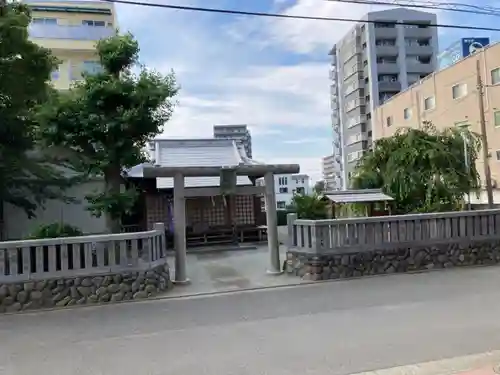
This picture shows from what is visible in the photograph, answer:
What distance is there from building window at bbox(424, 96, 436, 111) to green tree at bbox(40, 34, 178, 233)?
1074 inches

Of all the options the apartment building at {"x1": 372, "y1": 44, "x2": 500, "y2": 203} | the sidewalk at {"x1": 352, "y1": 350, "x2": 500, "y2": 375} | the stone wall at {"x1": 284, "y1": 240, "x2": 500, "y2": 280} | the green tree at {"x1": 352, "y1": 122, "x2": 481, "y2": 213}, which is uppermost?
the apartment building at {"x1": 372, "y1": 44, "x2": 500, "y2": 203}

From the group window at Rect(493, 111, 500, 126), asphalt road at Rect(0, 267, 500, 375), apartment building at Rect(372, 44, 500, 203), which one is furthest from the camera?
apartment building at Rect(372, 44, 500, 203)

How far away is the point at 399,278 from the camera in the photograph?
8.94 meters

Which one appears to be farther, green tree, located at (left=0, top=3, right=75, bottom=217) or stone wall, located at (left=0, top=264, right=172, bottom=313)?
green tree, located at (left=0, top=3, right=75, bottom=217)

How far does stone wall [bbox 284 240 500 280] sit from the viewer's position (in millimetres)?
9125

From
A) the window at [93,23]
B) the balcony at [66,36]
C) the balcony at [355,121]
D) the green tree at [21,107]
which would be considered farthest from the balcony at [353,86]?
the green tree at [21,107]

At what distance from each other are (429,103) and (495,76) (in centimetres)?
756

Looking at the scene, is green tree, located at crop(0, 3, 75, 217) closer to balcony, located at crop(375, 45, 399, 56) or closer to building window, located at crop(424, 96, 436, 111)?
building window, located at crop(424, 96, 436, 111)

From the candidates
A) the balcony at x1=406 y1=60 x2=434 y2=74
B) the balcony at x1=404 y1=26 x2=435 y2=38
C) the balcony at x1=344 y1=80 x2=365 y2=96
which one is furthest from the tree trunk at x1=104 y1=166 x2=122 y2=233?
the balcony at x1=404 y1=26 x2=435 y2=38

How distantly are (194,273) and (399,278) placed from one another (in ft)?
15.0

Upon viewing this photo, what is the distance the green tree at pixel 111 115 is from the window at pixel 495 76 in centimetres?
2256

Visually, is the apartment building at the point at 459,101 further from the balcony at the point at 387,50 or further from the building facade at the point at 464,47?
the balcony at the point at 387,50

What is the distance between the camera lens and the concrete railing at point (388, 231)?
30.3 ft

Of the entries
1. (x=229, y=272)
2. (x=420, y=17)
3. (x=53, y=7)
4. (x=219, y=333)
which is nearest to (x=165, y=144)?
(x=229, y=272)
